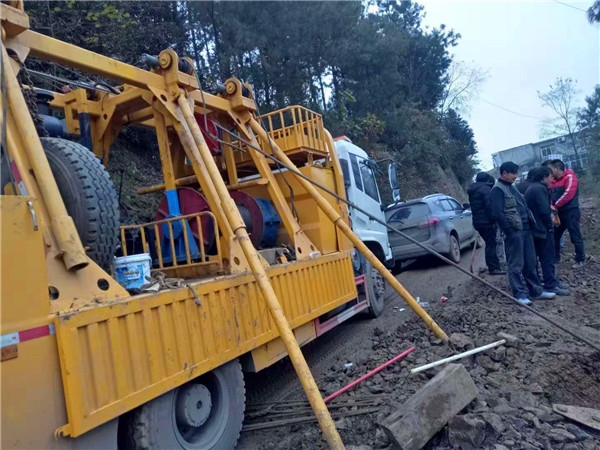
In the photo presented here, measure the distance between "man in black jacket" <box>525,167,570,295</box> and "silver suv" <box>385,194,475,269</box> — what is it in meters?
3.00

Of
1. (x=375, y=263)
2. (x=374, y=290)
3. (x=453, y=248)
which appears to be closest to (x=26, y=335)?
(x=375, y=263)

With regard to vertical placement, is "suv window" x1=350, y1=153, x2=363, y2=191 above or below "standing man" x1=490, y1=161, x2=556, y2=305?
above

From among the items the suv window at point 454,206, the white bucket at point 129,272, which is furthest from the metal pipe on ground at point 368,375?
the suv window at point 454,206

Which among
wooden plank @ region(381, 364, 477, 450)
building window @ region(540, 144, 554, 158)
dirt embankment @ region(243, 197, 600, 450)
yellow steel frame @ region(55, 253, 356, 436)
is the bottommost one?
dirt embankment @ region(243, 197, 600, 450)

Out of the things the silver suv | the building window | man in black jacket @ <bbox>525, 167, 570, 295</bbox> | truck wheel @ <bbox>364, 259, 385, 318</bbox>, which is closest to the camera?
man in black jacket @ <bbox>525, 167, 570, 295</bbox>

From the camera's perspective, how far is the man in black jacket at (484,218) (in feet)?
24.8

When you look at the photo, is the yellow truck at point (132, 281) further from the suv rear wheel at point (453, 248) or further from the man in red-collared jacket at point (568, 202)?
the suv rear wheel at point (453, 248)

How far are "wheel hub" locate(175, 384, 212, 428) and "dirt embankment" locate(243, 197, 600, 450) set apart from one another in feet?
2.12

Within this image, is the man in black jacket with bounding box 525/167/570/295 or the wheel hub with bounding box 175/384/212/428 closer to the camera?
the wheel hub with bounding box 175/384/212/428

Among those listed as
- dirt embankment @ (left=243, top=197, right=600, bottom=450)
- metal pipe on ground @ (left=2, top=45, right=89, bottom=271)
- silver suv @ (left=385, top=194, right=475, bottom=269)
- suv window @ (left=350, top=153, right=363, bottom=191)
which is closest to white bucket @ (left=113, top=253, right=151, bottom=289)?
metal pipe on ground @ (left=2, top=45, right=89, bottom=271)

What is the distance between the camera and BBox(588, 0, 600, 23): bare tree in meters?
18.1

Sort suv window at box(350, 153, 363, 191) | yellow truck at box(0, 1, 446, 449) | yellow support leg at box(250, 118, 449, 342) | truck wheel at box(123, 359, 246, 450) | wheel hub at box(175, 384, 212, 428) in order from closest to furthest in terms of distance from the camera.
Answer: yellow truck at box(0, 1, 446, 449)
truck wheel at box(123, 359, 246, 450)
wheel hub at box(175, 384, 212, 428)
yellow support leg at box(250, 118, 449, 342)
suv window at box(350, 153, 363, 191)

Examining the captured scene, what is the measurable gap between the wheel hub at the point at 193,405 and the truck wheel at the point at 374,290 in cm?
367

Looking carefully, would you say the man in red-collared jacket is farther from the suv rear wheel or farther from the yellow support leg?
the yellow support leg
